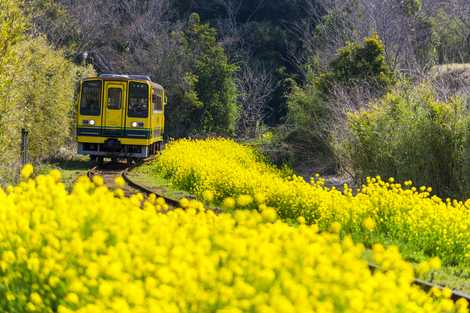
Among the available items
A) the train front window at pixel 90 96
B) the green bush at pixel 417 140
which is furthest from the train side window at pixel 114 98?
the green bush at pixel 417 140

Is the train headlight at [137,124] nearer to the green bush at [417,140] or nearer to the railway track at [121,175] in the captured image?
the railway track at [121,175]

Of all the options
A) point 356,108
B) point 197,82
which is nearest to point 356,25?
point 197,82

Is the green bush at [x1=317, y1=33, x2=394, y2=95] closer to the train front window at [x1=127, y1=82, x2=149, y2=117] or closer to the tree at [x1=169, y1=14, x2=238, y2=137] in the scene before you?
the train front window at [x1=127, y1=82, x2=149, y2=117]

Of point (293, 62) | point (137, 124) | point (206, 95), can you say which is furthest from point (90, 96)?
point (293, 62)

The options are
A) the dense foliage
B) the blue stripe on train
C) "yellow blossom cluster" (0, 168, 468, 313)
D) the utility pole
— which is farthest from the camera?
the blue stripe on train

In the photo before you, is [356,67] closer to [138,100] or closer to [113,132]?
[138,100]

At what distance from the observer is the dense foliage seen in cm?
1336

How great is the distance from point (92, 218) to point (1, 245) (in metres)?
0.73

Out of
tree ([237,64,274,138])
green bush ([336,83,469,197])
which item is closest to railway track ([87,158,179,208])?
green bush ([336,83,469,197])

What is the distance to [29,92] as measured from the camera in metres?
20.5

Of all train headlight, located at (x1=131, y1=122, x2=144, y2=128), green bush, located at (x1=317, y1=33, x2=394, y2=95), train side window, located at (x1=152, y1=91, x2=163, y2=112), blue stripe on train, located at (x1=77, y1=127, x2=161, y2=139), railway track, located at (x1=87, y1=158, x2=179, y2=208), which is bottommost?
railway track, located at (x1=87, y1=158, x2=179, y2=208)

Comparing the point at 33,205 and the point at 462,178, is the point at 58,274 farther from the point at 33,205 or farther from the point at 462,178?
the point at 462,178

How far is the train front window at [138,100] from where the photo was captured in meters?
24.7

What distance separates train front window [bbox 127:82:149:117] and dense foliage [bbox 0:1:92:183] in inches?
80.7
